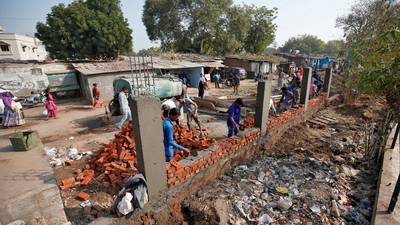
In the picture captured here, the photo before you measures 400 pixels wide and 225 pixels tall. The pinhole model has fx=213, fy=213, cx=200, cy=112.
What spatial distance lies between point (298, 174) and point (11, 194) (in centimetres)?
589

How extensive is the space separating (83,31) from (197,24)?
12.9 metres

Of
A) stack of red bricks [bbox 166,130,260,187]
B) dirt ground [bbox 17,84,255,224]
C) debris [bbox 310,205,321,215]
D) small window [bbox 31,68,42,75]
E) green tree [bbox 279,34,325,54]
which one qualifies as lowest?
dirt ground [bbox 17,84,255,224]

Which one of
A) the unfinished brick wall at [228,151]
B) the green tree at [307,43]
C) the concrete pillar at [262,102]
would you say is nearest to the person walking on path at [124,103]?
the unfinished brick wall at [228,151]

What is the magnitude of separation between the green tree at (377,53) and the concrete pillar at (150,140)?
114 inches

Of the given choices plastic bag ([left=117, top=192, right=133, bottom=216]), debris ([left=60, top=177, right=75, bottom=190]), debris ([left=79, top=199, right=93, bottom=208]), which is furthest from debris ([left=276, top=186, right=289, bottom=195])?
debris ([left=60, top=177, right=75, bottom=190])

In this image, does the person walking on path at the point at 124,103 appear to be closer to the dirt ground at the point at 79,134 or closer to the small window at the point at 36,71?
the dirt ground at the point at 79,134

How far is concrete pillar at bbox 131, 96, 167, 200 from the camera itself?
2852 millimetres

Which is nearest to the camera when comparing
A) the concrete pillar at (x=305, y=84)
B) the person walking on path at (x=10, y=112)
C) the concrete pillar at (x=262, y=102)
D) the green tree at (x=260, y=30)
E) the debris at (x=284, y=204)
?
the debris at (x=284, y=204)

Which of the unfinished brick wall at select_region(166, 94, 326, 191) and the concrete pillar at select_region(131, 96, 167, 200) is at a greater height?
the concrete pillar at select_region(131, 96, 167, 200)

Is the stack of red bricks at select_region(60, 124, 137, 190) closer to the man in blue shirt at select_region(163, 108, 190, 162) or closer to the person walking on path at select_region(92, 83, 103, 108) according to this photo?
the man in blue shirt at select_region(163, 108, 190, 162)

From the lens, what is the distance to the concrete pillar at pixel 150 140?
2.85 meters

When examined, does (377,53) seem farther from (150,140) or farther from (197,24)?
(197,24)

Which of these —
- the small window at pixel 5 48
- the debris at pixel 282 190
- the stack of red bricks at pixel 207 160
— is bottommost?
the debris at pixel 282 190

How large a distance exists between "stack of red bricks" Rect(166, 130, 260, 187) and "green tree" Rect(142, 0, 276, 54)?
23625 mm
